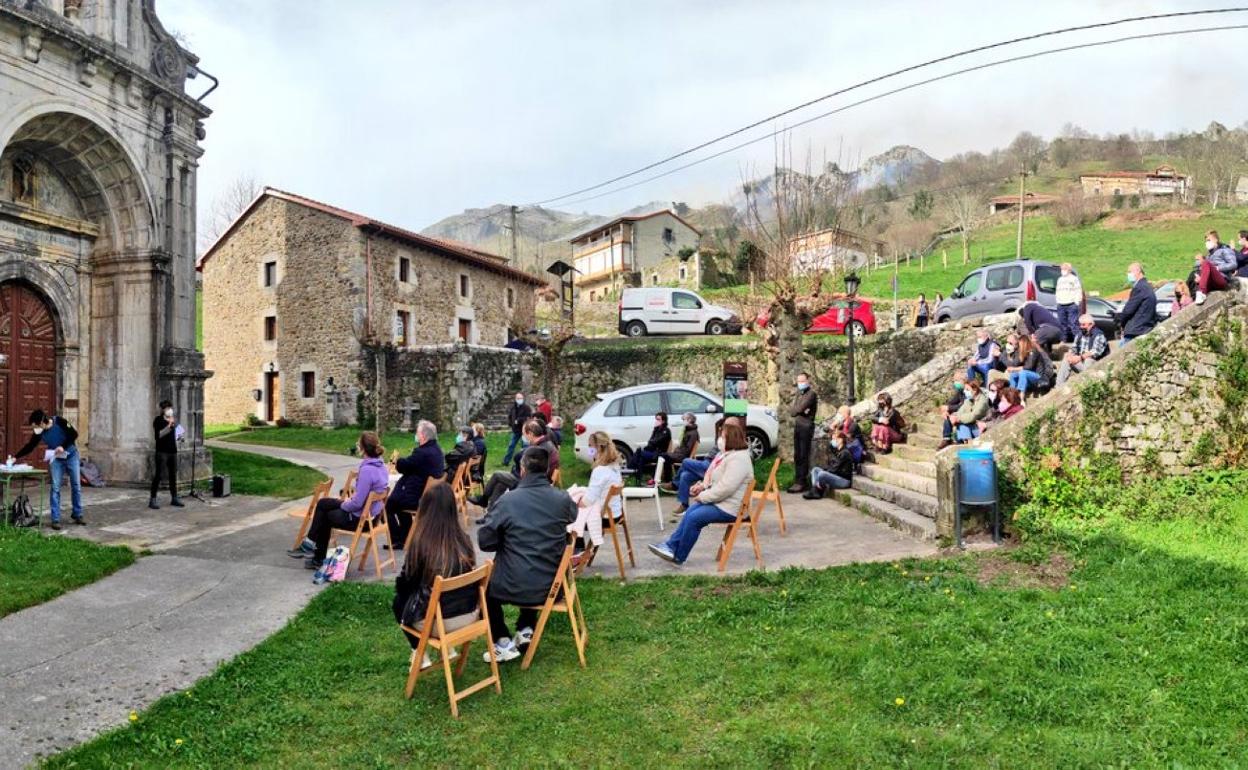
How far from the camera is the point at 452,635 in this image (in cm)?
400

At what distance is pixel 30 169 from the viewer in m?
10.8

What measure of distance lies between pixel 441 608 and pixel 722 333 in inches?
777

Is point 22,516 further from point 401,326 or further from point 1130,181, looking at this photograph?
point 1130,181

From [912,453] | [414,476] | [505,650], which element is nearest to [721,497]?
[505,650]

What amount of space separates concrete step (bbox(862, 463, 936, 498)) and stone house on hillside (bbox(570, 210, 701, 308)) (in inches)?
1376

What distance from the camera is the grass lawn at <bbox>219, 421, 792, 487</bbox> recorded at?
1340cm

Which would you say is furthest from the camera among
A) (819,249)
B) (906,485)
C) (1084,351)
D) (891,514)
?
(819,249)

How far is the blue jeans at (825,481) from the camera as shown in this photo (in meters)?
9.79

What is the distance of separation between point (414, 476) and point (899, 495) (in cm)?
539

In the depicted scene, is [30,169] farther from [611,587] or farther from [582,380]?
[582,380]

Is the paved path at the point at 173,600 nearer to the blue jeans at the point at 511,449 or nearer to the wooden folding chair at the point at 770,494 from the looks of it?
the wooden folding chair at the point at 770,494

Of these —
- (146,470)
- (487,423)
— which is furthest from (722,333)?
(146,470)

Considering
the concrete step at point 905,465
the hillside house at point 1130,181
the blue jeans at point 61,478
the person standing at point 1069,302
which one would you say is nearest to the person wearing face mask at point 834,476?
the concrete step at point 905,465

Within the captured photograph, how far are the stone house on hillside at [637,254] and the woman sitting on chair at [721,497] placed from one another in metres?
38.3
